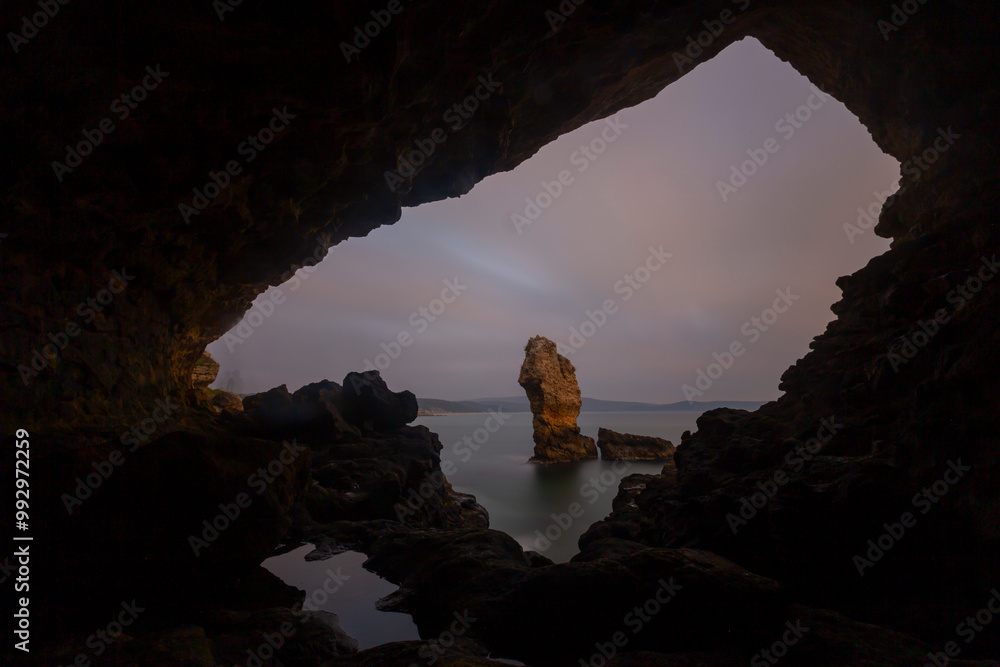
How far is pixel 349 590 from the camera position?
23.1 ft

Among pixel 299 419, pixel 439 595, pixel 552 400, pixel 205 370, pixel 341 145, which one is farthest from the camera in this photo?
pixel 552 400

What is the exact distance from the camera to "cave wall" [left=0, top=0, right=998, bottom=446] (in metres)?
6.20

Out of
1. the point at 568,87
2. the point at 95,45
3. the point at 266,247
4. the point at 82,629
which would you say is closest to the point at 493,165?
→ the point at 568,87

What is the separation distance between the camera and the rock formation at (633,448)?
169 ft

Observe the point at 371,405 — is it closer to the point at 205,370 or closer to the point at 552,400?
the point at 205,370

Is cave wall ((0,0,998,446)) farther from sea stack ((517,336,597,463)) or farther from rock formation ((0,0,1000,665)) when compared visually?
sea stack ((517,336,597,463))

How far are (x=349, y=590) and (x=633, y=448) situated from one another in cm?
5230

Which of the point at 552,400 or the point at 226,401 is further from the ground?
the point at 552,400

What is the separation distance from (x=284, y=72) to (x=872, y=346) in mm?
13685

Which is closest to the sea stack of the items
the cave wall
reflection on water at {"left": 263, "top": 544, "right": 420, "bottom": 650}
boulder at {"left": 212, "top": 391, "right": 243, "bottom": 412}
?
boulder at {"left": 212, "top": 391, "right": 243, "bottom": 412}

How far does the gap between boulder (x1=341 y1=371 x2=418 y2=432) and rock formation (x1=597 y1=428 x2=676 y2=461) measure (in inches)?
1586

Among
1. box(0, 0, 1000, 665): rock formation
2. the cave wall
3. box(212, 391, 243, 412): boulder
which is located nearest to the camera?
box(0, 0, 1000, 665): rock formation

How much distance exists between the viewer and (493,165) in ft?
46.9

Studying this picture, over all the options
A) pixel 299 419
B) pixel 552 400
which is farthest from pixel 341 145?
pixel 552 400
